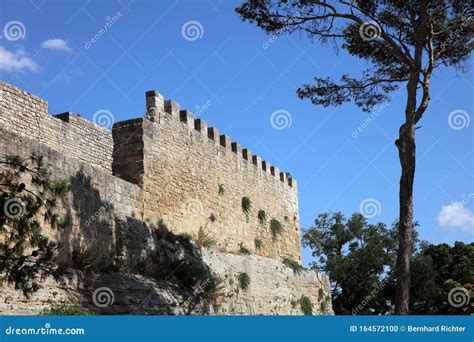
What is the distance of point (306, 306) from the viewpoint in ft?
58.3

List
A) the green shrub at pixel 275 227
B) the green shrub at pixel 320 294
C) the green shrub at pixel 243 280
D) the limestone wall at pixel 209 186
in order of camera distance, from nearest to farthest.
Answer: the limestone wall at pixel 209 186
the green shrub at pixel 243 280
the green shrub at pixel 320 294
the green shrub at pixel 275 227

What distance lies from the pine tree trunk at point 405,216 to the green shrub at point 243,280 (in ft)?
13.6

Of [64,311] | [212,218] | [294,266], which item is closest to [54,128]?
[212,218]

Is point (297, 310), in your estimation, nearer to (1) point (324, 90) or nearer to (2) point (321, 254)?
(1) point (324, 90)

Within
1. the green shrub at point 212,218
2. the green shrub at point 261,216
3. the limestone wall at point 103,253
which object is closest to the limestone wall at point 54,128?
the limestone wall at point 103,253

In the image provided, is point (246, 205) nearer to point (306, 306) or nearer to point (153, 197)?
point (306, 306)

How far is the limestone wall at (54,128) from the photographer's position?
12.3 m

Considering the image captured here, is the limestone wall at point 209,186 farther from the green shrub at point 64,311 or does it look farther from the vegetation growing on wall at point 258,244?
the green shrub at point 64,311

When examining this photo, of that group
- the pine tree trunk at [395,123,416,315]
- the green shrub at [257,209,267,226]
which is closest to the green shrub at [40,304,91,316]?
the pine tree trunk at [395,123,416,315]

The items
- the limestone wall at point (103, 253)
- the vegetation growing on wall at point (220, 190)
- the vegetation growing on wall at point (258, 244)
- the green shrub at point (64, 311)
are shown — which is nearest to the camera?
the green shrub at point (64, 311)

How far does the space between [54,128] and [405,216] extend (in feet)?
24.3

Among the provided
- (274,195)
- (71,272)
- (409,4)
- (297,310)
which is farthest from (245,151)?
(71,272)

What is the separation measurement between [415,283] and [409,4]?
18.8 meters

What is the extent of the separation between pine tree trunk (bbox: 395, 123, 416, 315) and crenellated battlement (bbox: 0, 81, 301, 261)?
5.10m
